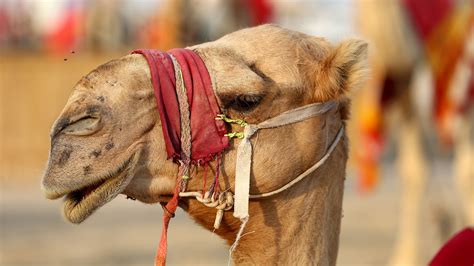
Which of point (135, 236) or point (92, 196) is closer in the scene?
point (92, 196)

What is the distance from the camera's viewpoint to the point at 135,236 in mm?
11438

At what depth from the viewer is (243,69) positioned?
3.53 m

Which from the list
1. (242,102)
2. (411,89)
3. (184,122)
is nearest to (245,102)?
(242,102)

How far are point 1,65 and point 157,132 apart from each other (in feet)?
48.3

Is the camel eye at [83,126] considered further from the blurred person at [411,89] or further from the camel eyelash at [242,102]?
the blurred person at [411,89]

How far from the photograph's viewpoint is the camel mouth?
3.22 m

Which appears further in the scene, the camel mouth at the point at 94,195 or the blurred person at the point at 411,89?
the blurred person at the point at 411,89

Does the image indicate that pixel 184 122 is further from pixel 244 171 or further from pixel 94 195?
pixel 94 195

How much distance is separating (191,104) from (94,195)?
434mm

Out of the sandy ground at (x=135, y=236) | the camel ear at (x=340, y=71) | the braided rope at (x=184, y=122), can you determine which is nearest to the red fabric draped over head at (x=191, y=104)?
the braided rope at (x=184, y=122)

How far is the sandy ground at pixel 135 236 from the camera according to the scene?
384 inches

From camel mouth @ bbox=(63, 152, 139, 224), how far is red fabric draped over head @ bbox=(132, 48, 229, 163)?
0.59 ft

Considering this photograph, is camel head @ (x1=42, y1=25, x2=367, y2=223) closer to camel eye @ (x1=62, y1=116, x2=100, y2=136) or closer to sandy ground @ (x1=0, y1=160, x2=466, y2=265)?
camel eye @ (x1=62, y1=116, x2=100, y2=136)

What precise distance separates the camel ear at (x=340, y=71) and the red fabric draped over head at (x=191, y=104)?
42 centimetres
